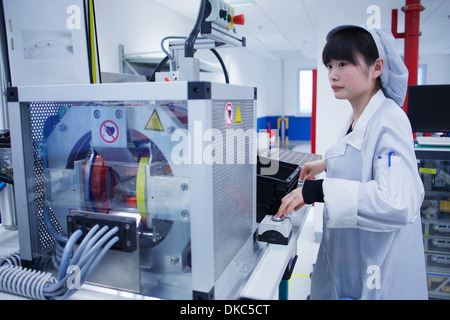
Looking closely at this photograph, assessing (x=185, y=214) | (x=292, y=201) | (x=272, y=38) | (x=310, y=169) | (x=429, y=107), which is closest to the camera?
(x=185, y=214)

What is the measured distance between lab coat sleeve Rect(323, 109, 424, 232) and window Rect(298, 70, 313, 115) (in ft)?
30.3

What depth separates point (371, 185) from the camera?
0.79 meters

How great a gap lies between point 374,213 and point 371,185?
0.06 metres

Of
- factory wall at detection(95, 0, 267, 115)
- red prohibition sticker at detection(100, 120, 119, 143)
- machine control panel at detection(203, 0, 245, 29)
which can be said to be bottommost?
red prohibition sticker at detection(100, 120, 119, 143)

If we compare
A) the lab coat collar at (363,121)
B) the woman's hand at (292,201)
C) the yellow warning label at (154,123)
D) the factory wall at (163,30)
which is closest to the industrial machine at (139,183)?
the yellow warning label at (154,123)

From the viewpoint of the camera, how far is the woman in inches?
31.2

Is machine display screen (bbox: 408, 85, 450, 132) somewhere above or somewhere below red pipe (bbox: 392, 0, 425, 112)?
below

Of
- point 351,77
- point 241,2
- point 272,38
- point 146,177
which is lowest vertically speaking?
point 146,177

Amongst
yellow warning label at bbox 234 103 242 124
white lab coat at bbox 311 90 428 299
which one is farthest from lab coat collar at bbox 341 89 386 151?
yellow warning label at bbox 234 103 242 124

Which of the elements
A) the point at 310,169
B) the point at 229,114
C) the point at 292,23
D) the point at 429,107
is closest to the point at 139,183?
the point at 229,114

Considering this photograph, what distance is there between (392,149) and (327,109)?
7.19 feet

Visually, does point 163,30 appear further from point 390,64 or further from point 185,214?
point 185,214

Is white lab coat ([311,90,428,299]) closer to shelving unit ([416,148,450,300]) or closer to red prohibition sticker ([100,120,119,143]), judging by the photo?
red prohibition sticker ([100,120,119,143])
